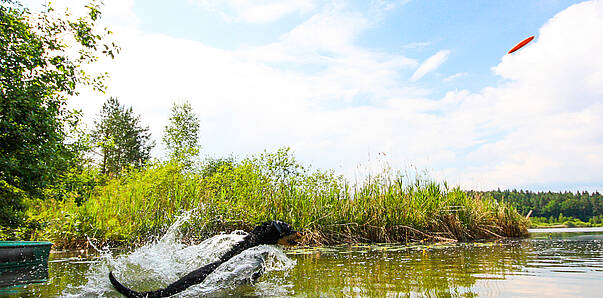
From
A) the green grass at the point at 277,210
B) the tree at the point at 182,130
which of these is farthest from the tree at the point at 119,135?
the green grass at the point at 277,210

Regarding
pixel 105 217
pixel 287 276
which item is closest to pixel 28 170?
pixel 105 217

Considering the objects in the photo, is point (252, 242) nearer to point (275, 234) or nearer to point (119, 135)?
point (275, 234)

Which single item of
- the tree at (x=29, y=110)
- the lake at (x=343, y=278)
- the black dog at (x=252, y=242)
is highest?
the tree at (x=29, y=110)

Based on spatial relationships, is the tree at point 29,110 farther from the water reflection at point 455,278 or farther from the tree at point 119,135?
the tree at point 119,135

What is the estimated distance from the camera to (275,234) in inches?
117

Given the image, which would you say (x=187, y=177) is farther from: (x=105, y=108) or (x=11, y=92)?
(x=105, y=108)

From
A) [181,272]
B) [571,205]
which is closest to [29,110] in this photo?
[181,272]

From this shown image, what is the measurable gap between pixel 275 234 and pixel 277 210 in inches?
234

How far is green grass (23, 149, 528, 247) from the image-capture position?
874cm

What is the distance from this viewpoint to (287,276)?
12.7 ft

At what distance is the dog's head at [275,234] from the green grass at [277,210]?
5547 mm

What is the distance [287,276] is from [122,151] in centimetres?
3734

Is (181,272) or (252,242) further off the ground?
(252,242)

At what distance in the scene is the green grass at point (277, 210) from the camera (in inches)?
344
